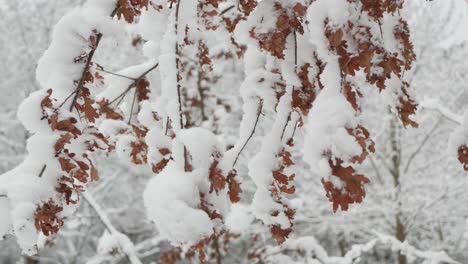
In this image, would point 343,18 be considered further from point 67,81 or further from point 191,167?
point 67,81

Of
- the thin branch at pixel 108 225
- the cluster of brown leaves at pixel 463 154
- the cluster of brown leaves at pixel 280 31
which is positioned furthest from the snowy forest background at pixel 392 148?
the cluster of brown leaves at pixel 280 31

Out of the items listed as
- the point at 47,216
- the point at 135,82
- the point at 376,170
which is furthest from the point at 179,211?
the point at 376,170

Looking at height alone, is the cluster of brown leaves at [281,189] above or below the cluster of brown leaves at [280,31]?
below

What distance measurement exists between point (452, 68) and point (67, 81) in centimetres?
792

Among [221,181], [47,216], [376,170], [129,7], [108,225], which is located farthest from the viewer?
[376,170]

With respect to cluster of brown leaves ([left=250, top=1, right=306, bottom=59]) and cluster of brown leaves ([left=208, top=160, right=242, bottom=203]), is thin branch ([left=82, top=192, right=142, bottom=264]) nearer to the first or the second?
cluster of brown leaves ([left=208, top=160, right=242, bottom=203])

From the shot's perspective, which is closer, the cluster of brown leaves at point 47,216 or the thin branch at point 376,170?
the cluster of brown leaves at point 47,216

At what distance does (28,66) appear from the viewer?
9.19m

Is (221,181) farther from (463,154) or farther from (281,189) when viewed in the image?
A: (463,154)

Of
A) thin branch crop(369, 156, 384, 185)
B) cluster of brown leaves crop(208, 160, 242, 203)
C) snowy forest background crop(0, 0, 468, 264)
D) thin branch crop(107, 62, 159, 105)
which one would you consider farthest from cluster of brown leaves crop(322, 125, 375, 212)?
thin branch crop(369, 156, 384, 185)

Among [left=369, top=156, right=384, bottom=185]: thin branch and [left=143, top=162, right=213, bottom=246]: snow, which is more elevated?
[left=369, top=156, right=384, bottom=185]: thin branch

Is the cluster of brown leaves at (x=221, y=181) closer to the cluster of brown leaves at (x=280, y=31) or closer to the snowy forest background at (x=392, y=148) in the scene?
the cluster of brown leaves at (x=280, y=31)

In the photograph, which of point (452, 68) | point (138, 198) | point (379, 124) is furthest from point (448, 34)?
point (138, 198)

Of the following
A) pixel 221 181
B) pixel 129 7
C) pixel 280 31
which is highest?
pixel 129 7
